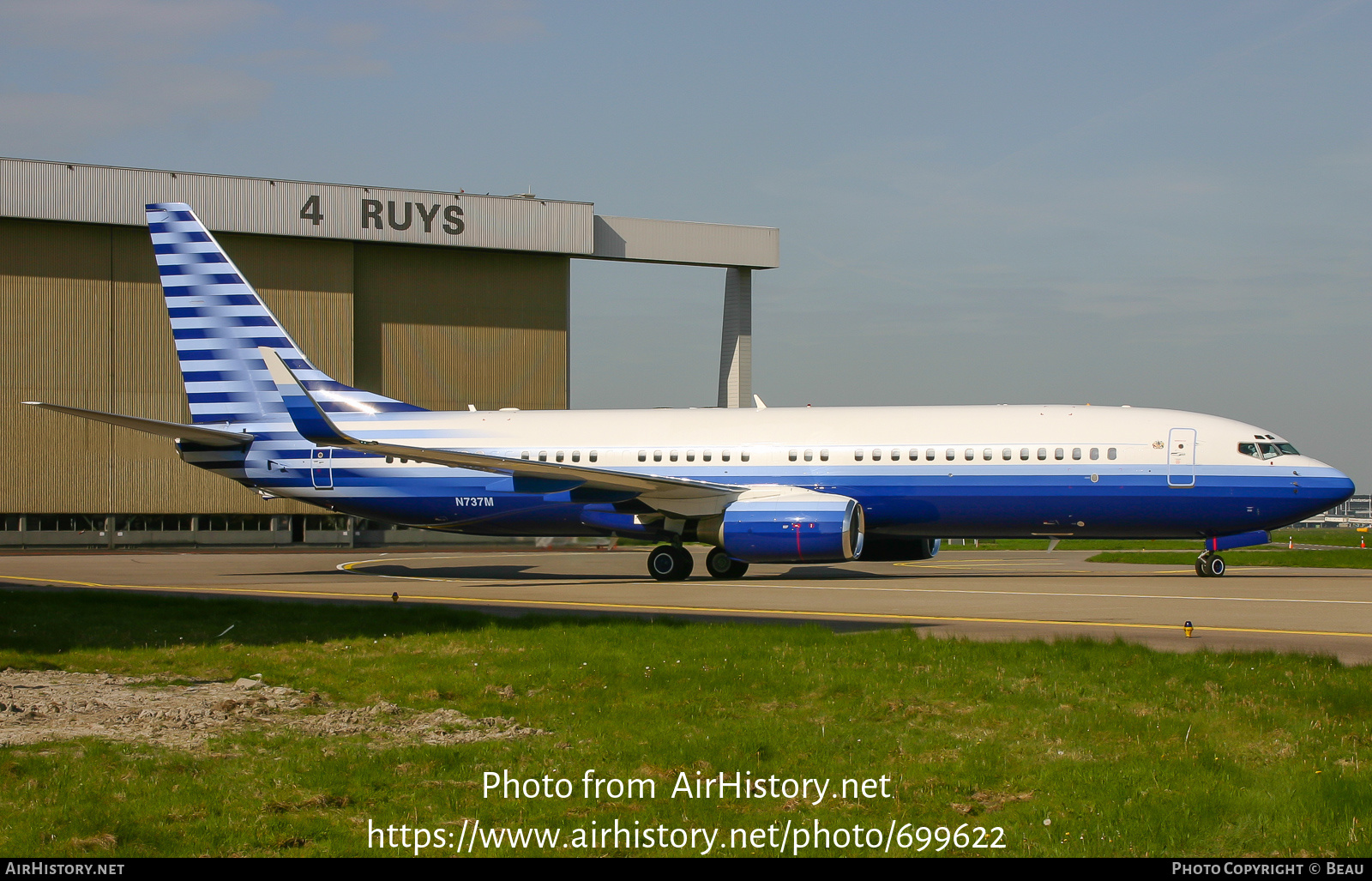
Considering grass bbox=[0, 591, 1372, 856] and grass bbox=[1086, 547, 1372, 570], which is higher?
grass bbox=[0, 591, 1372, 856]

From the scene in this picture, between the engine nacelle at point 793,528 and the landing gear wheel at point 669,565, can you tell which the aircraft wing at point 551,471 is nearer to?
the engine nacelle at point 793,528

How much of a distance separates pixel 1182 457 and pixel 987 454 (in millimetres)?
4318

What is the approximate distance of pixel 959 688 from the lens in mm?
11234

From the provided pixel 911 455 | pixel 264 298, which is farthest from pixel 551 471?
pixel 264 298

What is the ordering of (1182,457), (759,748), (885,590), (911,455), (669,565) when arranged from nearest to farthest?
(759,748), (885,590), (1182,457), (911,455), (669,565)

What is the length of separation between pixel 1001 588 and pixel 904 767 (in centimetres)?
1601

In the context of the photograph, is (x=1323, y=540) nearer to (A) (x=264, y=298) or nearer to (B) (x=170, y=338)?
(A) (x=264, y=298)

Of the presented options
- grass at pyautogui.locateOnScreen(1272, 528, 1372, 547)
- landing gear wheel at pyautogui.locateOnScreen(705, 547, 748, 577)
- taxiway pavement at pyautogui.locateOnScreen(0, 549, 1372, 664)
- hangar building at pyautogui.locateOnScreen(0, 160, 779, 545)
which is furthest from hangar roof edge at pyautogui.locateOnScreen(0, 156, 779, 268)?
grass at pyautogui.locateOnScreen(1272, 528, 1372, 547)

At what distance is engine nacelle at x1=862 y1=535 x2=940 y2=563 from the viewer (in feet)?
96.8

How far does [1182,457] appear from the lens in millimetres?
26531

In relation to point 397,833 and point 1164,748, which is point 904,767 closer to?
point 1164,748

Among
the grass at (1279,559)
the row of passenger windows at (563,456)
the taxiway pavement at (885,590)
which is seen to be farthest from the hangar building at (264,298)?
the grass at (1279,559)

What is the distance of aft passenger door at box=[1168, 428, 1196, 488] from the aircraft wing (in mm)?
9819

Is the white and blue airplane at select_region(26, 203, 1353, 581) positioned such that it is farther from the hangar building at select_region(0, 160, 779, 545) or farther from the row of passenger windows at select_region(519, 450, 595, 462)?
the hangar building at select_region(0, 160, 779, 545)
